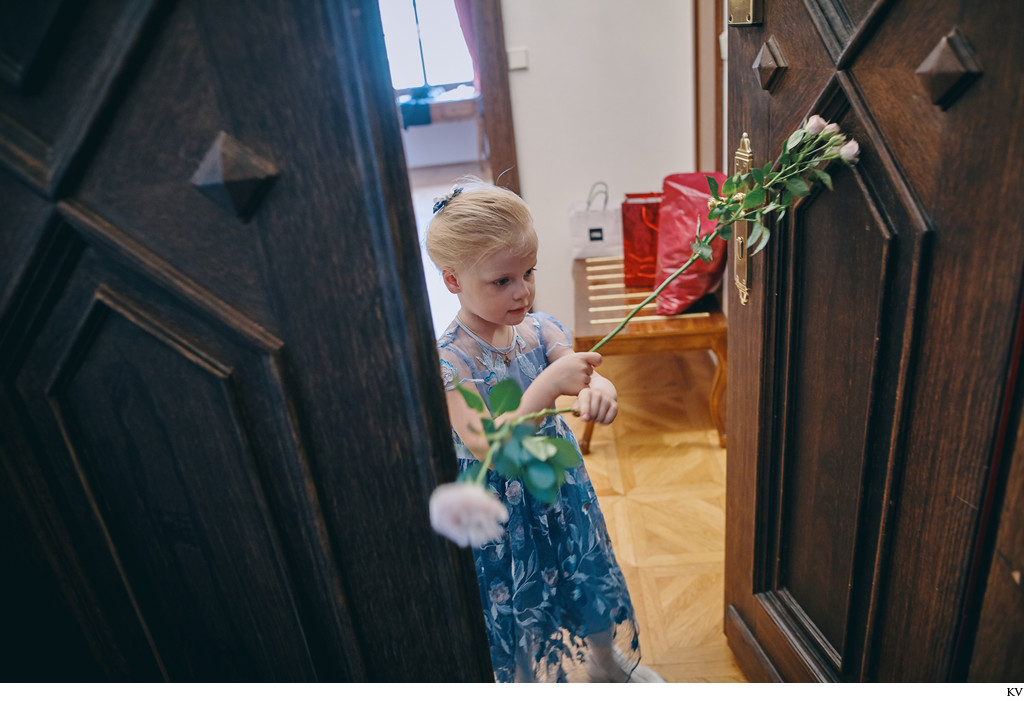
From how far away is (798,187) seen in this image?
2.95 ft

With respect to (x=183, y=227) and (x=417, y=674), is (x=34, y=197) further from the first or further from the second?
(x=417, y=674)

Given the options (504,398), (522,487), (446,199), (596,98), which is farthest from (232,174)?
(596,98)

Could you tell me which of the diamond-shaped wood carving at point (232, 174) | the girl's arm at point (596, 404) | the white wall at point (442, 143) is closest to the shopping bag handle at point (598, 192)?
the girl's arm at point (596, 404)

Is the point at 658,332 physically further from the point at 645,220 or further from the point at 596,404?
the point at 596,404

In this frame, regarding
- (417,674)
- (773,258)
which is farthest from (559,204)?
(417,674)

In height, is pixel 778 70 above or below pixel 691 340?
above

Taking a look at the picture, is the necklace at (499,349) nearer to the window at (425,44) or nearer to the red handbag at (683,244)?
the red handbag at (683,244)

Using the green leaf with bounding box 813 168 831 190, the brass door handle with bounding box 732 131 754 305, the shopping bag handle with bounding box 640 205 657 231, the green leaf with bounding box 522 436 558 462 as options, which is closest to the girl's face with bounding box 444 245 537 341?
the brass door handle with bounding box 732 131 754 305

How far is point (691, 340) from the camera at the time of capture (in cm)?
235

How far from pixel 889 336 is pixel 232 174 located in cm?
76

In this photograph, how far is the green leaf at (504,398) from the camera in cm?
62

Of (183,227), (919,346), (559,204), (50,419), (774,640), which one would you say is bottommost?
(774,640)
